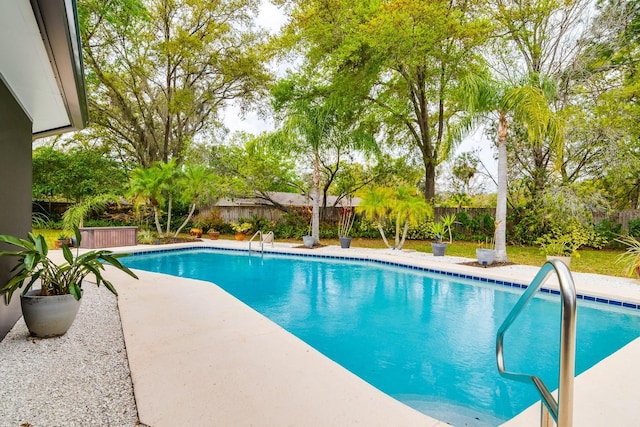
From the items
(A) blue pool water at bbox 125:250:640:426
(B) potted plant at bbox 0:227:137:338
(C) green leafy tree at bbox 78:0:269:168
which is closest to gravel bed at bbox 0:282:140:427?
(B) potted plant at bbox 0:227:137:338

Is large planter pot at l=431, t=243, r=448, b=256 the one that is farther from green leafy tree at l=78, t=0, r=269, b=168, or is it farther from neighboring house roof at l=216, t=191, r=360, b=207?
green leafy tree at l=78, t=0, r=269, b=168

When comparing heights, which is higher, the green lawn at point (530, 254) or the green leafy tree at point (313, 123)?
the green leafy tree at point (313, 123)

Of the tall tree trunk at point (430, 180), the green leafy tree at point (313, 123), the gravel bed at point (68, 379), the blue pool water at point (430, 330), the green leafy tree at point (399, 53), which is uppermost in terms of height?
the green leafy tree at point (399, 53)

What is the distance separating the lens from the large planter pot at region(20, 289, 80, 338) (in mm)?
3383

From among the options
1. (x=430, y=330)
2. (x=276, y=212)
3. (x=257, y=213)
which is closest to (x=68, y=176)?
(x=257, y=213)

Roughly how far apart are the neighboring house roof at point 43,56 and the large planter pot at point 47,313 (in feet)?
6.87

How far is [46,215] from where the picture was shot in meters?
17.4

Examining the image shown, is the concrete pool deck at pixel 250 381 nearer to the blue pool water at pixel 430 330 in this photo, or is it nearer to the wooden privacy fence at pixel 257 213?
the blue pool water at pixel 430 330

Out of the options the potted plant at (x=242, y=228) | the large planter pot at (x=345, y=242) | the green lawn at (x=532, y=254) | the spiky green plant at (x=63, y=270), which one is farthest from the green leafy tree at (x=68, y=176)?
the spiky green plant at (x=63, y=270)

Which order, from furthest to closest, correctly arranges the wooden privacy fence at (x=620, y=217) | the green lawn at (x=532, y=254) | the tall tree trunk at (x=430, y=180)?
1. the tall tree trunk at (x=430, y=180)
2. the wooden privacy fence at (x=620, y=217)
3. the green lawn at (x=532, y=254)

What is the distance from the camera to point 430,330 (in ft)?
16.5

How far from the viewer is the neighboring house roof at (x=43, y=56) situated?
7.34ft

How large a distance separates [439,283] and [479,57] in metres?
8.91

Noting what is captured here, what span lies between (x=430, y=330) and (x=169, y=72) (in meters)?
17.5
